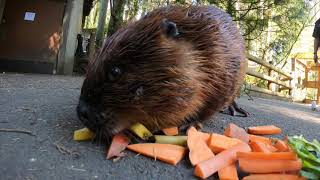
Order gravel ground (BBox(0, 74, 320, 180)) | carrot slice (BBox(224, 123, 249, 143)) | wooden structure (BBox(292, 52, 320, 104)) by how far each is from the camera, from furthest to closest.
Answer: wooden structure (BBox(292, 52, 320, 104)), carrot slice (BBox(224, 123, 249, 143)), gravel ground (BBox(0, 74, 320, 180))

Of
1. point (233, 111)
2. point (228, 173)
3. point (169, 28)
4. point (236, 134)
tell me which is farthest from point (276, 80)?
point (228, 173)

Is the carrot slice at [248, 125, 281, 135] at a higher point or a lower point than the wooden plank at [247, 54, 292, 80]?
lower

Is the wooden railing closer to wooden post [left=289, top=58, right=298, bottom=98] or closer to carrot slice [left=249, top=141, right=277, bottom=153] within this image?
wooden post [left=289, top=58, right=298, bottom=98]

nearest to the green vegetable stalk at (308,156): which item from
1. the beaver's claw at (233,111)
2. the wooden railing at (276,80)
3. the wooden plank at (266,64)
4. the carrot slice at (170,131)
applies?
the carrot slice at (170,131)

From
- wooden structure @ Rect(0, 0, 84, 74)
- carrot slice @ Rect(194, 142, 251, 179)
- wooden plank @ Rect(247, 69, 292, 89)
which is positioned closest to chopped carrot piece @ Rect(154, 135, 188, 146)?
carrot slice @ Rect(194, 142, 251, 179)

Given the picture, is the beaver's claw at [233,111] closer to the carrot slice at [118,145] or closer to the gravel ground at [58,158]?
the gravel ground at [58,158]

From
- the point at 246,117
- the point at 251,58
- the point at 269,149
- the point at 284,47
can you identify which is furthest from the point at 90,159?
the point at 284,47

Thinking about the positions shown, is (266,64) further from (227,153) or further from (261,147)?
(227,153)
